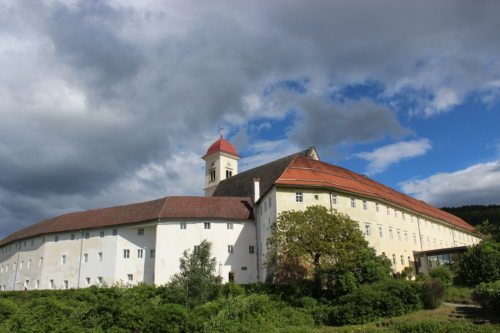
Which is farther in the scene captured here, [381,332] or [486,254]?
[486,254]

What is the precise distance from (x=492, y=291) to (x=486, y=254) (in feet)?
36.3

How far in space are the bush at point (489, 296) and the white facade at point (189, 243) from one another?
18151 millimetres

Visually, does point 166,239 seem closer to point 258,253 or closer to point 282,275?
point 258,253

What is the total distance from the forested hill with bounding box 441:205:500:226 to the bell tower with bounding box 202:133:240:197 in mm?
61219

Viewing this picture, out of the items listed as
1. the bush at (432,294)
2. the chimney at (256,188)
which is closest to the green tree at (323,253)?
the bush at (432,294)

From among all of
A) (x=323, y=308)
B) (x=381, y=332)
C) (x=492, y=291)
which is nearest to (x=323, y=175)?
(x=323, y=308)

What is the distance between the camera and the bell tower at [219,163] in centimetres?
6906

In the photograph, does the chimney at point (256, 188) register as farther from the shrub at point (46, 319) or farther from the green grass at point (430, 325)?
the shrub at point (46, 319)

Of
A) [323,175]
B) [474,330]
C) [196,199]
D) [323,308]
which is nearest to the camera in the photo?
[474,330]

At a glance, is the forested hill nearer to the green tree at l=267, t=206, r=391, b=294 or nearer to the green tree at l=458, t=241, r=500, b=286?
the green tree at l=458, t=241, r=500, b=286

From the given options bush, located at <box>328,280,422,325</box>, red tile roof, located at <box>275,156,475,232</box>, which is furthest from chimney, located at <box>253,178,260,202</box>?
bush, located at <box>328,280,422,325</box>

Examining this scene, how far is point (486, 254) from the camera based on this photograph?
109 feet

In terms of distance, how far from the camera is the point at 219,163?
6919 centimetres

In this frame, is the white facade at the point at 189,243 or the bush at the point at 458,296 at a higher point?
the white facade at the point at 189,243
